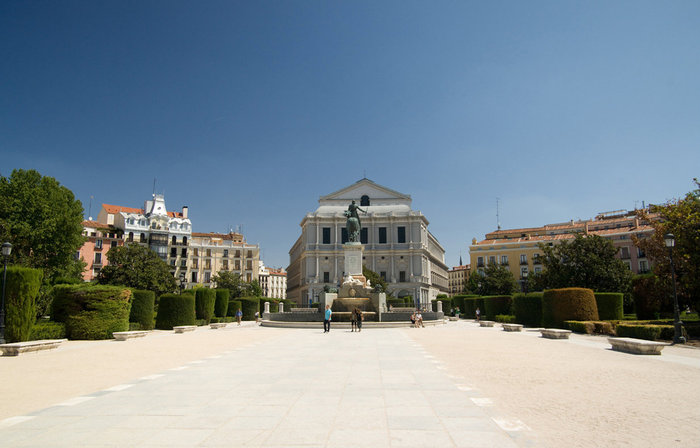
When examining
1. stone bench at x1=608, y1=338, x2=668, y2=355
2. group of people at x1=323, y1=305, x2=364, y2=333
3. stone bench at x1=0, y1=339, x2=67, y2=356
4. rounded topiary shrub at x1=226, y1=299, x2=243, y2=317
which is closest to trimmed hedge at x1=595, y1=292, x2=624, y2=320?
stone bench at x1=608, y1=338, x2=668, y2=355

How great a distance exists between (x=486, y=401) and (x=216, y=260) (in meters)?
99.3

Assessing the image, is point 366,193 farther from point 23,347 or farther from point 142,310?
point 23,347

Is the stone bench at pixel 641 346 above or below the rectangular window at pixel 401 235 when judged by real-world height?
below

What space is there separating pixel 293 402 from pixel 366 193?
99956 millimetres

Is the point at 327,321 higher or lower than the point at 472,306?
lower

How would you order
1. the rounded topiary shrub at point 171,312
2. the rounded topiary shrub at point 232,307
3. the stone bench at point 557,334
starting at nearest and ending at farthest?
the stone bench at point 557,334 → the rounded topiary shrub at point 171,312 → the rounded topiary shrub at point 232,307

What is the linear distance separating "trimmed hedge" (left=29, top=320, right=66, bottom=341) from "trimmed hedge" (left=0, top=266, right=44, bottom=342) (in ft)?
2.40

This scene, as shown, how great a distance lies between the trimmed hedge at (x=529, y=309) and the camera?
32438 mm

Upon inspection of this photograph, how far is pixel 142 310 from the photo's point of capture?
27.8 metres

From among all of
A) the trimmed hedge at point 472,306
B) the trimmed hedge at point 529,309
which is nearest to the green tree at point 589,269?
the trimmed hedge at point 529,309

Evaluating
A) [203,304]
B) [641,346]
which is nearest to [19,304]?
[641,346]

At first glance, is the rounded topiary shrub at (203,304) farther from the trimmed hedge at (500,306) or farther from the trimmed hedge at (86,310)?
the trimmed hedge at (500,306)

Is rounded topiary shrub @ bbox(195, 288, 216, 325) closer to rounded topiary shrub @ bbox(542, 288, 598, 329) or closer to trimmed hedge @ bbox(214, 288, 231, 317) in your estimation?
trimmed hedge @ bbox(214, 288, 231, 317)

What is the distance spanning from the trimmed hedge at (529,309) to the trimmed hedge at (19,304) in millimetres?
29376
